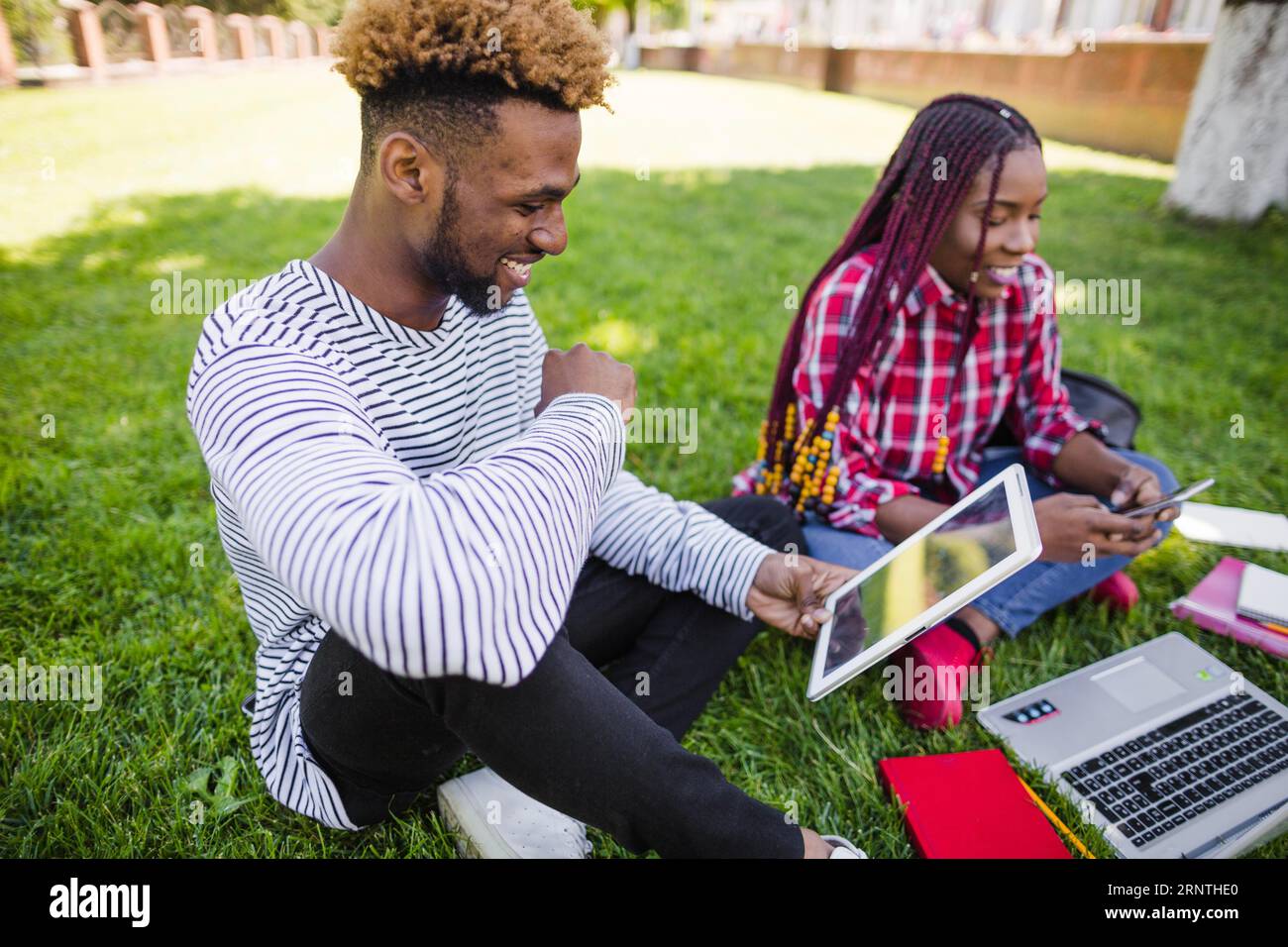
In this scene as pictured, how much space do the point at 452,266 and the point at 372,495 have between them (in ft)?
1.96

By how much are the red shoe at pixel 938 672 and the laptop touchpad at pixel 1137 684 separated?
Answer: 34 centimetres

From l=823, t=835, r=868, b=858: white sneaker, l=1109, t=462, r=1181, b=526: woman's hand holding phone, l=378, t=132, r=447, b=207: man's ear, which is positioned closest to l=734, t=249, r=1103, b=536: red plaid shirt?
l=1109, t=462, r=1181, b=526: woman's hand holding phone

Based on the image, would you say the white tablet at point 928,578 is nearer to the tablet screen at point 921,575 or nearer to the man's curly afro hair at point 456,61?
the tablet screen at point 921,575

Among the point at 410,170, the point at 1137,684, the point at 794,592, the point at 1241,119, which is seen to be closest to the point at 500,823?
the point at 794,592

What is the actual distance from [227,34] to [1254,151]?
2205 centimetres

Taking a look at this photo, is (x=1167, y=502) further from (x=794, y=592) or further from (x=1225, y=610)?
(x=794, y=592)

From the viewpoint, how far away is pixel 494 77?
1430mm

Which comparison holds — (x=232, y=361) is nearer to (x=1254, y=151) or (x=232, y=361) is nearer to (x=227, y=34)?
(x=1254, y=151)

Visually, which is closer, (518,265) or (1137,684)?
(518,265)

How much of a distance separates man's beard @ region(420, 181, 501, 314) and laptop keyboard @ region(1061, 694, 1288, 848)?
1781mm

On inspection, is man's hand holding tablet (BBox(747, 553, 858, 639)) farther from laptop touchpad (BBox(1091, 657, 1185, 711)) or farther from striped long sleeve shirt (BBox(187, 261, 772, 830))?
laptop touchpad (BBox(1091, 657, 1185, 711))

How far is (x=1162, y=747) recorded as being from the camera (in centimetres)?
197

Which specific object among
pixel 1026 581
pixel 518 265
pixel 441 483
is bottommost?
pixel 1026 581
